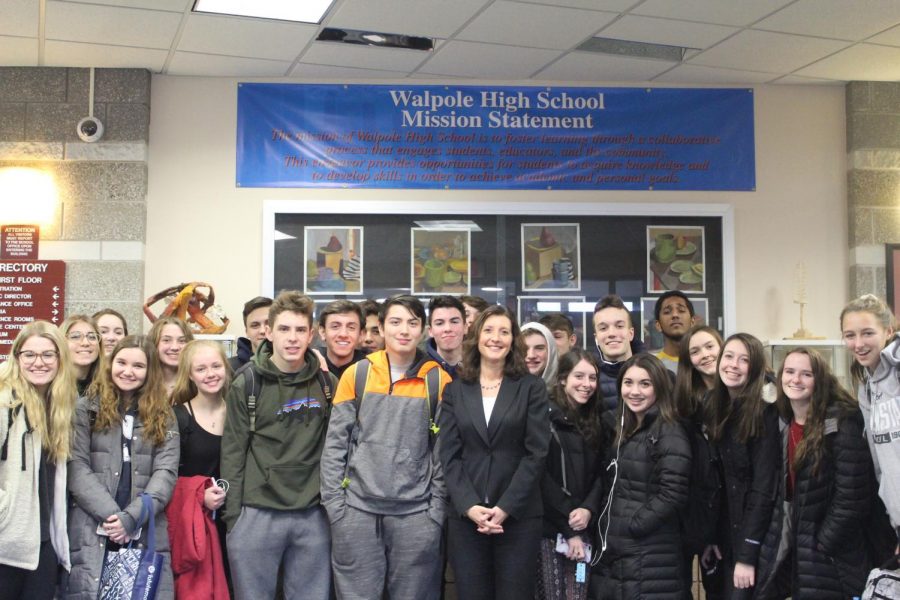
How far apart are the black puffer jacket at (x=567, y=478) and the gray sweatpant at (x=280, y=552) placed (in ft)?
2.79

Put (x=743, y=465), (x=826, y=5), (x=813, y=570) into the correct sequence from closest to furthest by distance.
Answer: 1. (x=813, y=570)
2. (x=743, y=465)
3. (x=826, y=5)

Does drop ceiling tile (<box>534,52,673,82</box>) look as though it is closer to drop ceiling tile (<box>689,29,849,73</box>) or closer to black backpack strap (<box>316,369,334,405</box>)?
drop ceiling tile (<box>689,29,849,73</box>)

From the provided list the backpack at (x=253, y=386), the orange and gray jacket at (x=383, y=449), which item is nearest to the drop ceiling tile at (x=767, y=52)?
the orange and gray jacket at (x=383, y=449)

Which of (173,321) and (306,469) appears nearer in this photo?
(306,469)

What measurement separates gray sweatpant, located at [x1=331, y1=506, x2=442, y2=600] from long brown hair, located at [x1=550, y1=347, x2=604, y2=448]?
692 millimetres

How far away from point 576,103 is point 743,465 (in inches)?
128

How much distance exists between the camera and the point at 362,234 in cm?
571

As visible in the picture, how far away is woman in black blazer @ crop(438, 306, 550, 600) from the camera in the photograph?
10.2 ft

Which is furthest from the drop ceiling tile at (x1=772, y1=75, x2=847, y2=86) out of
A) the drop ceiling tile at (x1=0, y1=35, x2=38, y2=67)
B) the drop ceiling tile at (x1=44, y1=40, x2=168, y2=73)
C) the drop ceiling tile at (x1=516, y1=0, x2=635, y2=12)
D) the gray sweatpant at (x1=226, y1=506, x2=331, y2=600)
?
the drop ceiling tile at (x1=0, y1=35, x2=38, y2=67)

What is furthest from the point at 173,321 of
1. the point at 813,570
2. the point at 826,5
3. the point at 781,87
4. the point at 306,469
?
the point at 781,87

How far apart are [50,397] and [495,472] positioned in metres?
1.60

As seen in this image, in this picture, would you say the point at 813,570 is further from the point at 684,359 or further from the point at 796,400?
the point at 684,359

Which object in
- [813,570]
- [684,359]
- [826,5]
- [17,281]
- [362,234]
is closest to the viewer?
[813,570]

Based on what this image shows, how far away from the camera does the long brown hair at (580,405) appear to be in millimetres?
3434
